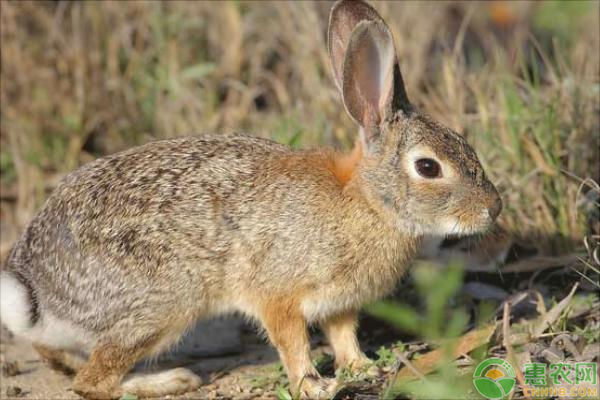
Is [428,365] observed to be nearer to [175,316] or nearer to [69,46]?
[175,316]

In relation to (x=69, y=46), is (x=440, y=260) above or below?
below

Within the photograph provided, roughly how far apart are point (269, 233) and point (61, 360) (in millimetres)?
1354

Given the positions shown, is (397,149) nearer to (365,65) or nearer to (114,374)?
(365,65)

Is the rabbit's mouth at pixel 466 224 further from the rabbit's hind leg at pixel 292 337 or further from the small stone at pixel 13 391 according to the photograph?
the small stone at pixel 13 391

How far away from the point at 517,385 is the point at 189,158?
6.12 ft

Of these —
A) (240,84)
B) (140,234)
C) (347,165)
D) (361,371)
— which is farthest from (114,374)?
Result: (240,84)

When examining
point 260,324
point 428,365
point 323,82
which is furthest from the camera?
point 323,82

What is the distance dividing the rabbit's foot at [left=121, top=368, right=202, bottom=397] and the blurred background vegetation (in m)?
1.51

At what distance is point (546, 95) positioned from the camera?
19.1 feet

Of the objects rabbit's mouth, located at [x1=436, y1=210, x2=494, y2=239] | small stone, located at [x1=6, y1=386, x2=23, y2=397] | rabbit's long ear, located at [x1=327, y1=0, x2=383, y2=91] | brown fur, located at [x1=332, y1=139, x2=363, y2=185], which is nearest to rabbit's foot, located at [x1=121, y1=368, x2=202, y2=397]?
small stone, located at [x1=6, y1=386, x2=23, y2=397]

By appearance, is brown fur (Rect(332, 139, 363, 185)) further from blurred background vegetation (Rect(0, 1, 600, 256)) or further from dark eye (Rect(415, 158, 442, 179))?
blurred background vegetation (Rect(0, 1, 600, 256))

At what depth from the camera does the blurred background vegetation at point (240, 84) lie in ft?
18.5

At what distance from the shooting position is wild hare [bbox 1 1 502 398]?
450cm

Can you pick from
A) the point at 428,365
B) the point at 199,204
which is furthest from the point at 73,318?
the point at 428,365
